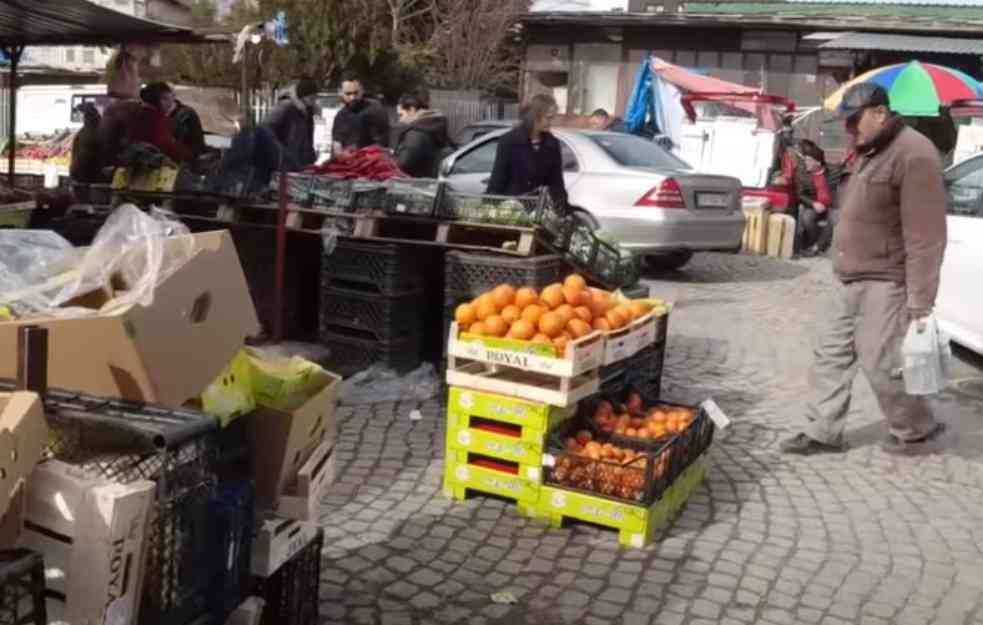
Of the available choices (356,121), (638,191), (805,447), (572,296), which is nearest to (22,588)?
(572,296)

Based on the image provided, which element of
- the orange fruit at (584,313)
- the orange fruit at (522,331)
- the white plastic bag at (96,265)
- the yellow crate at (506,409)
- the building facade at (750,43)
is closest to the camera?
the white plastic bag at (96,265)

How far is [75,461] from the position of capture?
2717 millimetres

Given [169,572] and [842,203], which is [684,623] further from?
[842,203]

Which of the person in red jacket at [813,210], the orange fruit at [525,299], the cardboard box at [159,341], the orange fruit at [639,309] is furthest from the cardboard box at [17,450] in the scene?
the person in red jacket at [813,210]

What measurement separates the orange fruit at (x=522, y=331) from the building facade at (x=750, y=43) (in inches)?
832

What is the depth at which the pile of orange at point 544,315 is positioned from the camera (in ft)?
17.0

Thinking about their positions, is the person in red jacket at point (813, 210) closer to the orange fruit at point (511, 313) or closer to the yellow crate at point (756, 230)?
the yellow crate at point (756, 230)

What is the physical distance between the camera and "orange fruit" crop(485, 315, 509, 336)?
5246 mm

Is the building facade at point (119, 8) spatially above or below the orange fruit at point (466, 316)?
above

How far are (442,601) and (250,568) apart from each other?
1215mm

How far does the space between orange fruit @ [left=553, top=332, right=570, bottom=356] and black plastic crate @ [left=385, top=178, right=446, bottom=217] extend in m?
2.15

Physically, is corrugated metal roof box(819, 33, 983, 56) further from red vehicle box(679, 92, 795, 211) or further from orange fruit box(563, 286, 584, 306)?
orange fruit box(563, 286, 584, 306)

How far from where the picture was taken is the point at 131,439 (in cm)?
270

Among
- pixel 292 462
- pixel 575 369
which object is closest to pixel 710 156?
pixel 575 369
